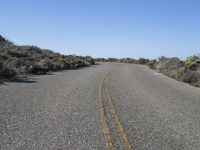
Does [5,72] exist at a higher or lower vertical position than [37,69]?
higher

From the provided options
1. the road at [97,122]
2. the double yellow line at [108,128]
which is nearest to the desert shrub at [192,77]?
the road at [97,122]

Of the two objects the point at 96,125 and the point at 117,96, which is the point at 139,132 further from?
the point at 117,96

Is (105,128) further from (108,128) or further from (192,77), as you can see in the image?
(192,77)

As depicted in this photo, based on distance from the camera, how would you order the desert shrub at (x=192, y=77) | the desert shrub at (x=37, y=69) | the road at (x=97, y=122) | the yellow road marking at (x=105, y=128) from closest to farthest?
the yellow road marking at (x=105, y=128), the road at (x=97, y=122), the desert shrub at (x=192, y=77), the desert shrub at (x=37, y=69)

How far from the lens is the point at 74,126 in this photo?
9.77 meters

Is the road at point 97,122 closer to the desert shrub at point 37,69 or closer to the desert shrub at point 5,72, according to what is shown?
the desert shrub at point 5,72

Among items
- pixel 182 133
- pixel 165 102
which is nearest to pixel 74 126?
pixel 182 133

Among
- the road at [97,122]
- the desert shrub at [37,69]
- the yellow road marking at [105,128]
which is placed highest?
the desert shrub at [37,69]

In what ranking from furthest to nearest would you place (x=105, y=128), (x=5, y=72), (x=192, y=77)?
(x=192, y=77)
(x=5, y=72)
(x=105, y=128)

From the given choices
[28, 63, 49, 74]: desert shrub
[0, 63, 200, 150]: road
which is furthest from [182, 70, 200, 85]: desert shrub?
[28, 63, 49, 74]: desert shrub

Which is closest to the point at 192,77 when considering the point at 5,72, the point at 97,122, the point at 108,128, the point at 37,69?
the point at 5,72

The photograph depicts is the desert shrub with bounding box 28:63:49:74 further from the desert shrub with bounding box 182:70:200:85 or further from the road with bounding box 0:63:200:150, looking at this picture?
the road with bounding box 0:63:200:150

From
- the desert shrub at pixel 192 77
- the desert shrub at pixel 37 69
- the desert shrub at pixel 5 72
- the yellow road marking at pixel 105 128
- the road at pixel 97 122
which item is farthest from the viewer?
the desert shrub at pixel 37 69

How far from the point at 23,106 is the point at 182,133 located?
225 inches
